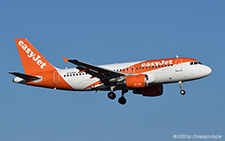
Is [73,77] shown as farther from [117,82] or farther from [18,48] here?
[18,48]

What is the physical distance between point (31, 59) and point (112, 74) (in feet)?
37.8

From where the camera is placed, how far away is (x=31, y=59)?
54.2m

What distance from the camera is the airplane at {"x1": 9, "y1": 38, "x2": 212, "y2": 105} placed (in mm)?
47312

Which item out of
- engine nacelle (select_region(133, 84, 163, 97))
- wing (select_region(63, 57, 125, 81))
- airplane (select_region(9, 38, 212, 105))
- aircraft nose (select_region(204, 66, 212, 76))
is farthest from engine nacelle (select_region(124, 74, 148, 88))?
aircraft nose (select_region(204, 66, 212, 76))

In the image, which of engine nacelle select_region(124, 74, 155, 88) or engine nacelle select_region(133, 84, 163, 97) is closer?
engine nacelle select_region(124, 74, 155, 88)

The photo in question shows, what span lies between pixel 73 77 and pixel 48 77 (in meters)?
3.07

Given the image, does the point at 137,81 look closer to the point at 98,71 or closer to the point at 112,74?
the point at 112,74

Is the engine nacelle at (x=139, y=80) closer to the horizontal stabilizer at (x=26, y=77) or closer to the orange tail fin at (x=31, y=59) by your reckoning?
the orange tail fin at (x=31, y=59)

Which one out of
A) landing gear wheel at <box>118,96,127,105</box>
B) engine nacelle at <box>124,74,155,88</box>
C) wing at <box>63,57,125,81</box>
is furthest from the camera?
landing gear wheel at <box>118,96,127,105</box>

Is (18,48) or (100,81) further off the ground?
(18,48)

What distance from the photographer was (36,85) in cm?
5200

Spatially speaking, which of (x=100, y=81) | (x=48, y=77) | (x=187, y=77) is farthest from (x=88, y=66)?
(x=187, y=77)

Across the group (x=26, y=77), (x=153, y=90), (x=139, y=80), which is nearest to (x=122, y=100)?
(x=153, y=90)

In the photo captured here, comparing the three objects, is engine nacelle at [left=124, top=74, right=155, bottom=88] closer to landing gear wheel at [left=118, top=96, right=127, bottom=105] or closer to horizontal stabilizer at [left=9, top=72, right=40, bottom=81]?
landing gear wheel at [left=118, top=96, right=127, bottom=105]
